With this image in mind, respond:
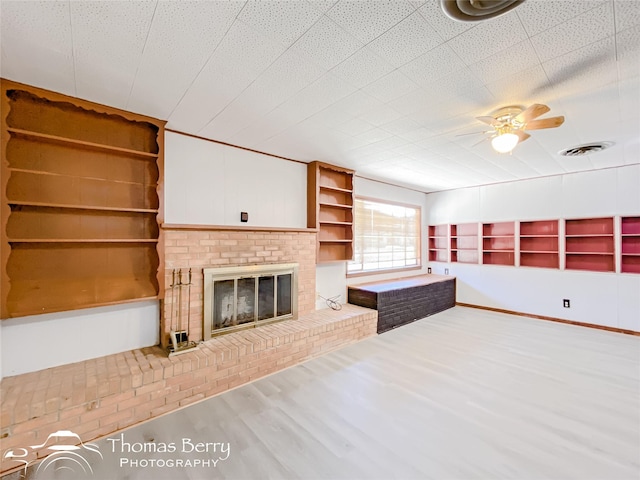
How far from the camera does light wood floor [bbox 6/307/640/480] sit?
1.77 metres

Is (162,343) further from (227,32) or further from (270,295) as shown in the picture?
(227,32)

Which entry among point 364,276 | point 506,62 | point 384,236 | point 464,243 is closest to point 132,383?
point 506,62

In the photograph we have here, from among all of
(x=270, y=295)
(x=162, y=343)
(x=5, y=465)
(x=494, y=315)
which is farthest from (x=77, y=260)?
(x=494, y=315)

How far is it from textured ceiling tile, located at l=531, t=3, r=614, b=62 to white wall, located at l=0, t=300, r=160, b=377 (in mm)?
3649

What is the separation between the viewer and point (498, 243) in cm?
570

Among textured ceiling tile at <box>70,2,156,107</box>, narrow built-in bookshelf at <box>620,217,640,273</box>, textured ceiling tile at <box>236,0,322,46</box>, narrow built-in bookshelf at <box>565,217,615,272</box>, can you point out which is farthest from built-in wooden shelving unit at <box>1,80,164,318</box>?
narrow built-in bookshelf at <box>620,217,640,273</box>

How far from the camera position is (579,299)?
15.4 ft

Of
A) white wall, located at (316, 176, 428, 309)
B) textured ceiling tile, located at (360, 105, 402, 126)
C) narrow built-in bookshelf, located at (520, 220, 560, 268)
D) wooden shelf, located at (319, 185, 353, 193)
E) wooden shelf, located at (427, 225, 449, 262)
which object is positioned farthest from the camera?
wooden shelf, located at (427, 225, 449, 262)

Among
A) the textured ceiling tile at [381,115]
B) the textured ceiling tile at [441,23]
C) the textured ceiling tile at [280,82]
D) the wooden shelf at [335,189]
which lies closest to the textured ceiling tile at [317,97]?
the textured ceiling tile at [280,82]

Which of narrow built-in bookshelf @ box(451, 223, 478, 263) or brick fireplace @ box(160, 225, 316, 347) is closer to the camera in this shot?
brick fireplace @ box(160, 225, 316, 347)

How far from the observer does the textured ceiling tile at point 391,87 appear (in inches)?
78.4

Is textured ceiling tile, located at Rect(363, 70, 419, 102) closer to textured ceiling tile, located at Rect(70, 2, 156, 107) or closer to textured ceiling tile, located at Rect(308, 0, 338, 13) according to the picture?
textured ceiling tile, located at Rect(308, 0, 338, 13)

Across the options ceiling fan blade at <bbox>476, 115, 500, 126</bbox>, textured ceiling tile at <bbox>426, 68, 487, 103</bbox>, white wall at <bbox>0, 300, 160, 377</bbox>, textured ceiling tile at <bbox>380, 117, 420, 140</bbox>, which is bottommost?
white wall at <bbox>0, 300, 160, 377</bbox>

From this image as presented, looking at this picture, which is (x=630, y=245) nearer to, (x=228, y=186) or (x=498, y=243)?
(x=498, y=243)
